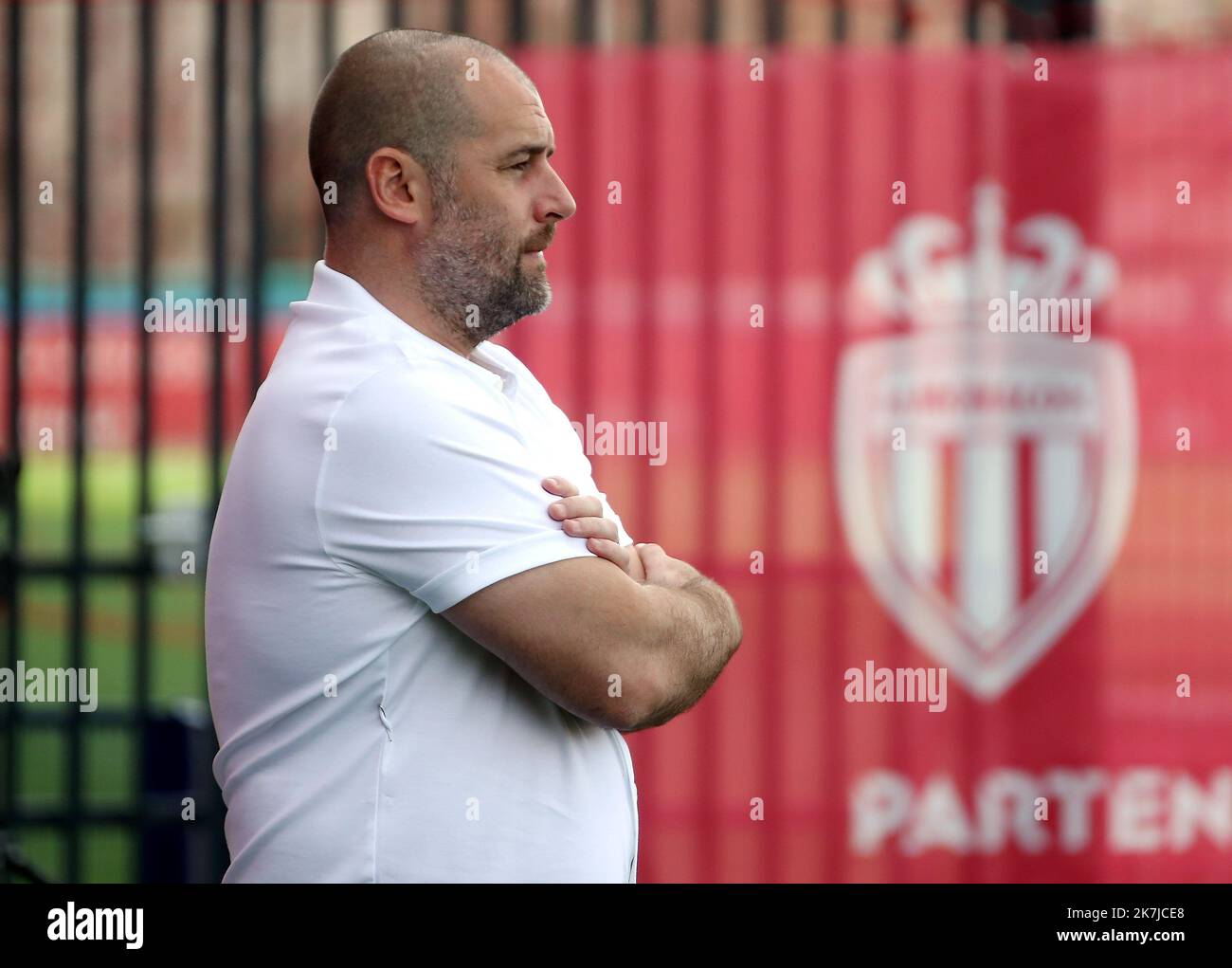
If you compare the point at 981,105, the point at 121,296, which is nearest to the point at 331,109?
the point at 981,105

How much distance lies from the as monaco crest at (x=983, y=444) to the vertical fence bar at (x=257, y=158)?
1.37 meters

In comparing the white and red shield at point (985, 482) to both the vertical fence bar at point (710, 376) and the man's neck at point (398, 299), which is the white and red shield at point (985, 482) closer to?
the vertical fence bar at point (710, 376)

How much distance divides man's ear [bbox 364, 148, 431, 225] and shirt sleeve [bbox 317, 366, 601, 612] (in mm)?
239

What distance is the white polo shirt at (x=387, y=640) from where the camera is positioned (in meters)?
1.42

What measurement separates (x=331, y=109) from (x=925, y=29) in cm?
210

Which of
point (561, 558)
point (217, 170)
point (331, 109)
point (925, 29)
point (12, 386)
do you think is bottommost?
point (561, 558)

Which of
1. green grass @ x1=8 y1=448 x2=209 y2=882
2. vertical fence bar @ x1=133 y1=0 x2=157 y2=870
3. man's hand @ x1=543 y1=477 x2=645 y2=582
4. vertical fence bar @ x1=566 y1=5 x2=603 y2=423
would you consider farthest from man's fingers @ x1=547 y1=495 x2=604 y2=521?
vertical fence bar @ x1=133 y1=0 x2=157 y2=870

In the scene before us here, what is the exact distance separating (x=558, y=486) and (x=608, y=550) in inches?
3.5

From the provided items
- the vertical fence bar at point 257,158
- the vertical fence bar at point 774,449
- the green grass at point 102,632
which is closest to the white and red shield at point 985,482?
the vertical fence bar at point 774,449

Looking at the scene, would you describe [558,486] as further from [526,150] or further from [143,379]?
[143,379]

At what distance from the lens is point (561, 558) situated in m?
1.42

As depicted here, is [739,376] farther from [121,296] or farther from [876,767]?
[121,296]

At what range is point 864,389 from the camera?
3205 mm

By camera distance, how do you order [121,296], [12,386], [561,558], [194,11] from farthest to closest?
[121,296] < [194,11] < [12,386] < [561,558]
